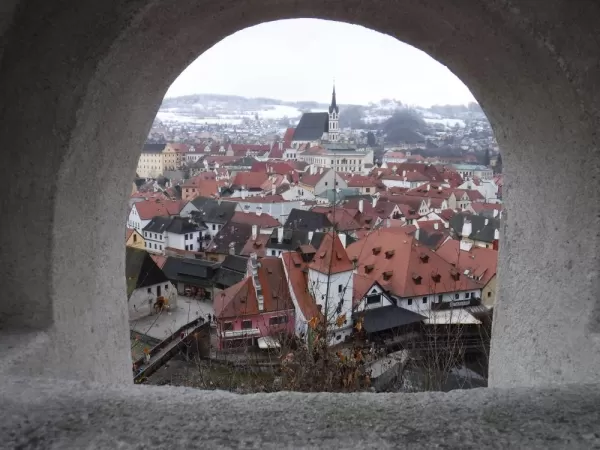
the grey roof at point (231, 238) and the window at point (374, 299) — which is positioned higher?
the window at point (374, 299)

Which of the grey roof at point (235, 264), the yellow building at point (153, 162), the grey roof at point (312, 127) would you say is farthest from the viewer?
the grey roof at point (312, 127)

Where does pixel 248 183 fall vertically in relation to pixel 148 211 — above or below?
above

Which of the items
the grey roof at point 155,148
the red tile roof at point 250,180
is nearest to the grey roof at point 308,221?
the red tile roof at point 250,180

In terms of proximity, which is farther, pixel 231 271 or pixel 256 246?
pixel 256 246

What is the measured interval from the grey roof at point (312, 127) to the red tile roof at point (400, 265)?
240ft

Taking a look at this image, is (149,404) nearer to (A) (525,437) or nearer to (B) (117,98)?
(A) (525,437)

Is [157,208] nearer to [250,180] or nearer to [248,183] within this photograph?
[248,183]

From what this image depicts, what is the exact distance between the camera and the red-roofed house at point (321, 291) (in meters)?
5.33

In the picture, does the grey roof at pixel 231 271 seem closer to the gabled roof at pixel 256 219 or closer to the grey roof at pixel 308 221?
the grey roof at pixel 308 221

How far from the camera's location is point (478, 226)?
1126 inches

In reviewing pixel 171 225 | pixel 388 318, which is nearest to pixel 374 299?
pixel 388 318

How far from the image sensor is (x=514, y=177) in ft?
7.19

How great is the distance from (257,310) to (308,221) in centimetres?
2202

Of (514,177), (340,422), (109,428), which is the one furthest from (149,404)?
(514,177)
